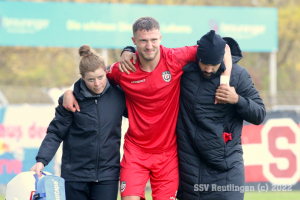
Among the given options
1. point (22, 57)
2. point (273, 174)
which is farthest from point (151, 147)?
point (22, 57)

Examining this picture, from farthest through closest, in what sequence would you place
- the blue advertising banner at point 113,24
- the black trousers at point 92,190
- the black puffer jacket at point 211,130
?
the blue advertising banner at point 113,24
the black trousers at point 92,190
the black puffer jacket at point 211,130

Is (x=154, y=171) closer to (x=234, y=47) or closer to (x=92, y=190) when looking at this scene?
(x=92, y=190)

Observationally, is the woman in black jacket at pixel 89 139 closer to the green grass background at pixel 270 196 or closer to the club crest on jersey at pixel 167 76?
the club crest on jersey at pixel 167 76

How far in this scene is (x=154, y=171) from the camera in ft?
13.0

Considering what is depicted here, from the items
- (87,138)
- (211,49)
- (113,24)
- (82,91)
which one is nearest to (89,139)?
(87,138)

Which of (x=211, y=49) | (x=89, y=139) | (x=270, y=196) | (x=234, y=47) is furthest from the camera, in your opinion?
(x=270, y=196)

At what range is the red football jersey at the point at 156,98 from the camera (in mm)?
3814

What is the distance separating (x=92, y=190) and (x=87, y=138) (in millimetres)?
515

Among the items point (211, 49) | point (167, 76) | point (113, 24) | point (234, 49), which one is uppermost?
point (113, 24)

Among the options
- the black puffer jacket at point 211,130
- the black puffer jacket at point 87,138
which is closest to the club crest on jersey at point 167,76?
the black puffer jacket at point 211,130

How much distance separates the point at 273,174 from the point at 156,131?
17.9 ft

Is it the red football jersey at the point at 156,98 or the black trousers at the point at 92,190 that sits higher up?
the red football jersey at the point at 156,98

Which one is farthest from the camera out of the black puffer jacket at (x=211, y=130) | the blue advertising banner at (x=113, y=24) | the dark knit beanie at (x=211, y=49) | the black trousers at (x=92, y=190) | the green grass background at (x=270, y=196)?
the blue advertising banner at (x=113, y=24)

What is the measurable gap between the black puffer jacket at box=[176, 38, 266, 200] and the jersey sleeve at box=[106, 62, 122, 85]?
2.11ft
